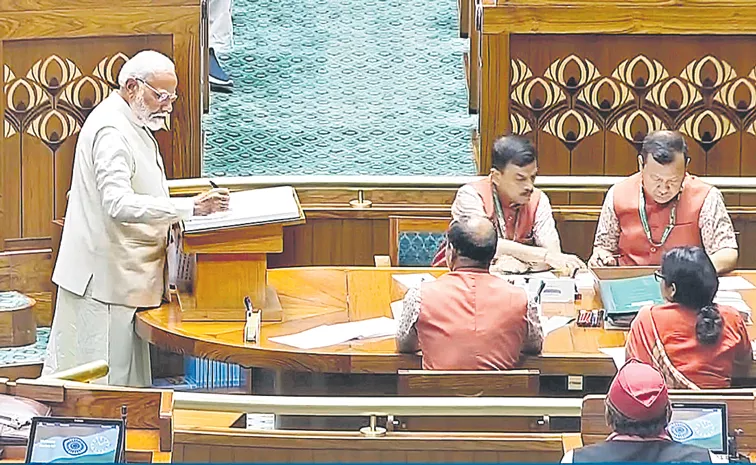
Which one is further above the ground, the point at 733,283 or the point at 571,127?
the point at 571,127

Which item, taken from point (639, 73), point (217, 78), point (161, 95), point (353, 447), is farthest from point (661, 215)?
point (217, 78)

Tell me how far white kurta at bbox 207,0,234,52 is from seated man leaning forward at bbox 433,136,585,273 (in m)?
4.12

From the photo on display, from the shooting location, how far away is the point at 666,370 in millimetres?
4988

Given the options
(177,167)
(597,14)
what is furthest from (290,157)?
(597,14)

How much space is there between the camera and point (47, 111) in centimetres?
777

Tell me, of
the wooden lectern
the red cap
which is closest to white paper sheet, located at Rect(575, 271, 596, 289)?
the wooden lectern

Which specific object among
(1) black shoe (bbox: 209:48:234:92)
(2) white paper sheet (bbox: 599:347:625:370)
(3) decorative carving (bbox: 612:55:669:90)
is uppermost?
(1) black shoe (bbox: 209:48:234:92)

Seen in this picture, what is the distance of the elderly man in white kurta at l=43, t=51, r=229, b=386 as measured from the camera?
5.88m

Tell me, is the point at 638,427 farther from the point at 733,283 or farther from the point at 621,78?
the point at 621,78

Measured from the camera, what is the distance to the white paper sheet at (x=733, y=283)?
20.4 feet

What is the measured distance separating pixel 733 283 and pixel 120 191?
226 cm

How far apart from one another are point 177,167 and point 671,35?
239 cm

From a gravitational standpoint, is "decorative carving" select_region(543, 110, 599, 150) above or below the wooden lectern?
above

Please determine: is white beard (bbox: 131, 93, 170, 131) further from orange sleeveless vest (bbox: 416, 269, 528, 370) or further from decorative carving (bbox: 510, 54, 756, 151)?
decorative carving (bbox: 510, 54, 756, 151)
